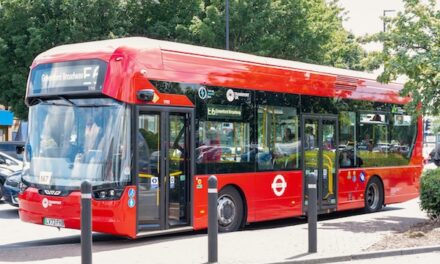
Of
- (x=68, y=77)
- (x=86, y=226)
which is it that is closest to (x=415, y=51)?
(x=68, y=77)

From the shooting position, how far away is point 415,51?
14703mm

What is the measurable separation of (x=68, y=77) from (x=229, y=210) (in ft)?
12.6

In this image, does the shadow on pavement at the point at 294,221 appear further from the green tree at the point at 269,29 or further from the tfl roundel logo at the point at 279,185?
the green tree at the point at 269,29

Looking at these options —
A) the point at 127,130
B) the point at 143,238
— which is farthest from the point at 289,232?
the point at 127,130

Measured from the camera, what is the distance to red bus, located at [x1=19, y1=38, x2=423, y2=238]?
445 inches

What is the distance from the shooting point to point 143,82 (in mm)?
11641

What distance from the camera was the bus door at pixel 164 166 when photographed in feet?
38.0

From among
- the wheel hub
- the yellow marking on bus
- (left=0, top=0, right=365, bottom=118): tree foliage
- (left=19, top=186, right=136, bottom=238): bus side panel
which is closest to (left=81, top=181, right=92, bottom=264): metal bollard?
(left=19, top=186, right=136, bottom=238): bus side panel

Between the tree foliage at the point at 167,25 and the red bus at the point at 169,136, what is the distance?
1331 centimetres

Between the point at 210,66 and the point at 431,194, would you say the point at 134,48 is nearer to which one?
the point at 210,66

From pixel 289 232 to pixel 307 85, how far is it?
3.89 meters

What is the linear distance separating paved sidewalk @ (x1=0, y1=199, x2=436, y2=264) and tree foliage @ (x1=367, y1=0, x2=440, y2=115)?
107 inches

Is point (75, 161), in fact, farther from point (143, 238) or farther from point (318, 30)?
point (318, 30)

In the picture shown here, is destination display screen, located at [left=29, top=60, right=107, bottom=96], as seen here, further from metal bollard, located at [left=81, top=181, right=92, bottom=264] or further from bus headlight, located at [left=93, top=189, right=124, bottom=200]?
metal bollard, located at [left=81, top=181, right=92, bottom=264]
